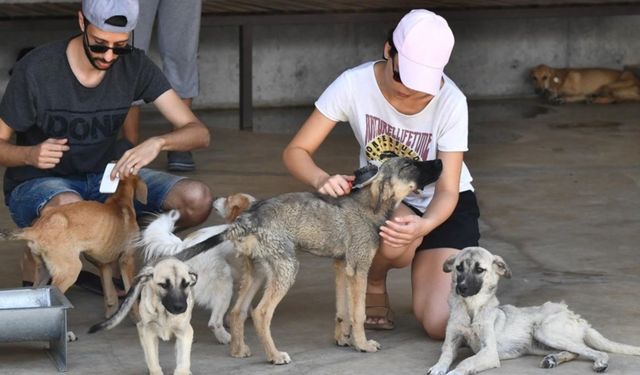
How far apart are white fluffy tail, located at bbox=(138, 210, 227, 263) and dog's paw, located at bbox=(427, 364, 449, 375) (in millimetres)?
930

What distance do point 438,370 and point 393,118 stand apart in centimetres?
104

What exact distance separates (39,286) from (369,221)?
125cm

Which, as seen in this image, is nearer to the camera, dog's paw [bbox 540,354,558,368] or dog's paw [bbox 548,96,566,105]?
dog's paw [bbox 540,354,558,368]

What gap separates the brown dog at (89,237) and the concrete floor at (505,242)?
25 centimetres

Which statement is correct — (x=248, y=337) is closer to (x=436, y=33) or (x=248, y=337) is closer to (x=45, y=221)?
(x=45, y=221)

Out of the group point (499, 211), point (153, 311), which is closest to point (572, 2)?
point (499, 211)

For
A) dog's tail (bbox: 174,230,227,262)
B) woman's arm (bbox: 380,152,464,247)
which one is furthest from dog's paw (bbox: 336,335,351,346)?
dog's tail (bbox: 174,230,227,262)

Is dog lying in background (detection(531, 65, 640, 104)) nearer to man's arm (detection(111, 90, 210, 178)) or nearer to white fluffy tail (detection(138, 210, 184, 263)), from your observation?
man's arm (detection(111, 90, 210, 178))

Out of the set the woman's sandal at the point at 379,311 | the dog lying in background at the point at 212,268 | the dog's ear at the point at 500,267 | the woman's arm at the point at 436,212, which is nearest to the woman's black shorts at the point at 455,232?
the woman's arm at the point at 436,212

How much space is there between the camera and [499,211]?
729cm

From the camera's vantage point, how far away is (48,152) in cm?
485

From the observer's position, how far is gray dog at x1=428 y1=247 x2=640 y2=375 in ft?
15.2

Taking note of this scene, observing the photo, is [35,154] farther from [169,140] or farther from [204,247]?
[204,247]

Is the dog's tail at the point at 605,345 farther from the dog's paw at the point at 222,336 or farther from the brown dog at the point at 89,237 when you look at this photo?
the brown dog at the point at 89,237
